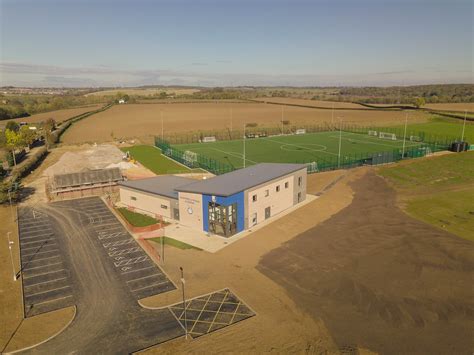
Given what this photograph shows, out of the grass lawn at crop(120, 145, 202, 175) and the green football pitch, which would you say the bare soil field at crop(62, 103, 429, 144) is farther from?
the green football pitch

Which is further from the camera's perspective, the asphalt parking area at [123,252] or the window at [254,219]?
the window at [254,219]

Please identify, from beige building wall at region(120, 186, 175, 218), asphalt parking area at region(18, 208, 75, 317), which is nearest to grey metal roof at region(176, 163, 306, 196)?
beige building wall at region(120, 186, 175, 218)

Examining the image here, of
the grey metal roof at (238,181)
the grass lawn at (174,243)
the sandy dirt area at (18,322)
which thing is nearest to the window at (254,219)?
the grey metal roof at (238,181)

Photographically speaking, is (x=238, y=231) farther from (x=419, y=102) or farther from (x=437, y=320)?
(x=419, y=102)

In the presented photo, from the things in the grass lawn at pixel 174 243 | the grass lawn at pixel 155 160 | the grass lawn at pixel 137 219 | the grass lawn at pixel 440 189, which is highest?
the grass lawn at pixel 440 189

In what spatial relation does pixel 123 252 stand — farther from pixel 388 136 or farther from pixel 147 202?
pixel 388 136

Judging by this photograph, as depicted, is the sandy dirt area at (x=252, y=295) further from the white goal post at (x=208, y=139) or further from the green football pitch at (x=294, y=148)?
the white goal post at (x=208, y=139)

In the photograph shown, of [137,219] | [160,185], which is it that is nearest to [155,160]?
[160,185]
